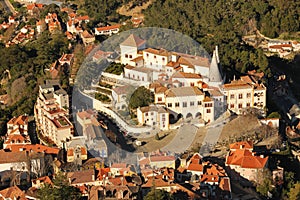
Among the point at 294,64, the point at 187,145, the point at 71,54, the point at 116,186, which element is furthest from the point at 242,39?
the point at 116,186

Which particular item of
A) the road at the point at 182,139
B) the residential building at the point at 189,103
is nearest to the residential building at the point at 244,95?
the residential building at the point at 189,103

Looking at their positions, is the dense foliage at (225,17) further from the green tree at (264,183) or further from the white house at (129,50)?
the green tree at (264,183)

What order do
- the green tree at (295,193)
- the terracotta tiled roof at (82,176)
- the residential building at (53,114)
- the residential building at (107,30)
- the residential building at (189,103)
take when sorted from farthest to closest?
the residential building at (107,30)
the residential building at (189,103)
the residential building at (53,114)
the green tree at (295,193)
the terracotta tiled roof at (82,176)

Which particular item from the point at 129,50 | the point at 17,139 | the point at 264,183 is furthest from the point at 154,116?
the point at 17,139

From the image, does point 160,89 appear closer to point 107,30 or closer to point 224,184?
point 224,184

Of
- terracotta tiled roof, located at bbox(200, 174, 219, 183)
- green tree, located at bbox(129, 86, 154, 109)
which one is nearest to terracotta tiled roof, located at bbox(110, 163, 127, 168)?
terracotta tiled roof, located at bbox(200, 174, 219, 183)

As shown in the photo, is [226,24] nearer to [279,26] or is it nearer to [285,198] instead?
[279,26]

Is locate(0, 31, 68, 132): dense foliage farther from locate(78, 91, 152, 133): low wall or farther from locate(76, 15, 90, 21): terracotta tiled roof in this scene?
locate(76, 15, 90, 21): terracotta tiled roof
